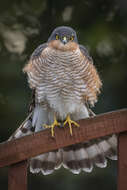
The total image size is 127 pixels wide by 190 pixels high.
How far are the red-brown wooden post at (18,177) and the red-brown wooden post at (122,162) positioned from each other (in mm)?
520

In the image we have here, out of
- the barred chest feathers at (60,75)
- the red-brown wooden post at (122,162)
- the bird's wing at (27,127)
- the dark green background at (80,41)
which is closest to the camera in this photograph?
the red-brown wooden post at (122,162)

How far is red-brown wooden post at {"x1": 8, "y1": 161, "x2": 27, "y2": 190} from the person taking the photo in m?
2.45

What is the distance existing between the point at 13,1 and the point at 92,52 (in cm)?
95

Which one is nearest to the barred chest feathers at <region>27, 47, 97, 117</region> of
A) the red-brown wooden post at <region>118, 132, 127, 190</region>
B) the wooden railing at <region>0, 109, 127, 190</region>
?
the wooden railing at <region>0, 109, 127, 190</region>

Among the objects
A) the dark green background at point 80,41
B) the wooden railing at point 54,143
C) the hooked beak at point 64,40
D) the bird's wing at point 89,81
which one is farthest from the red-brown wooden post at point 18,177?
the dark green background at point 80,41

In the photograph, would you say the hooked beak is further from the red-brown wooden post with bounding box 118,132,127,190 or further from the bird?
the red-brown wooden post with bounding box 118,132,127,190

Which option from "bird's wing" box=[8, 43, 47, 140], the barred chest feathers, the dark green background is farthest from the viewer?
the dark green background

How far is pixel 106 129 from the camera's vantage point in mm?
2561

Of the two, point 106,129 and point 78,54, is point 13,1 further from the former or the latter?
point 106,129

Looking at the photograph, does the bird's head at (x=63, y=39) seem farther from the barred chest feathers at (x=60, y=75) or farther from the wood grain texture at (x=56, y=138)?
the wood grain texture at (x=56, y=138)

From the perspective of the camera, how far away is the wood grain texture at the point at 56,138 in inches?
99.3

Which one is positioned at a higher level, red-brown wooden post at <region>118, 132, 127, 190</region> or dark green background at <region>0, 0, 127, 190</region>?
dark green background at <region>0, 0, 127, 190</region>

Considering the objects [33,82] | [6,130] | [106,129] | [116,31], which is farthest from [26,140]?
[116,31]

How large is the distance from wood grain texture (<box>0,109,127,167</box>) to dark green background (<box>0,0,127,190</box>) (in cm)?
187
